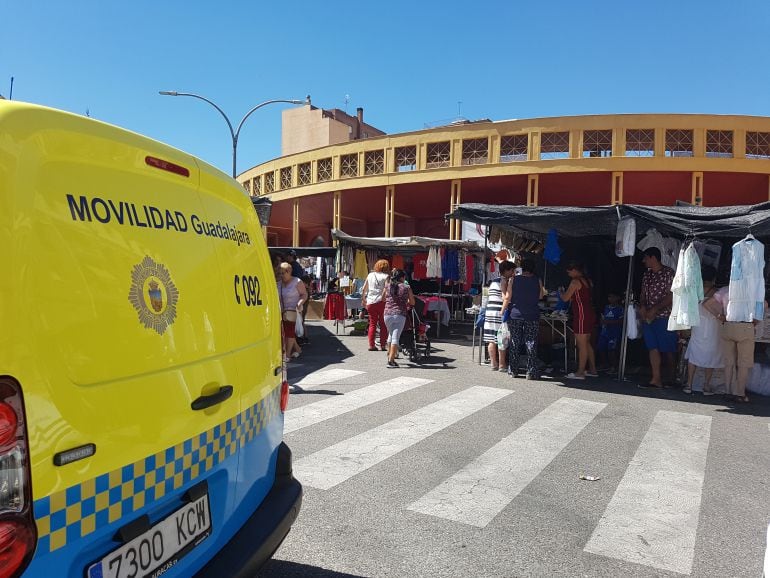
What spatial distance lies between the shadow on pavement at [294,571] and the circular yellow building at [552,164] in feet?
80.7

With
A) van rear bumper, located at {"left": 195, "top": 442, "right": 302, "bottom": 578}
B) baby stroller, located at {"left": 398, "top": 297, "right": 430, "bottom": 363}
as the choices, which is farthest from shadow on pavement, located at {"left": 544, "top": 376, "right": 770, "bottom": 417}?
van rear bumper, located at {"left": 195, "top": 442, "right": 302, "bottom": 578}

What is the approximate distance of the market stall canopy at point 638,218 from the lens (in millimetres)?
7512

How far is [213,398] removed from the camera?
6.86ft

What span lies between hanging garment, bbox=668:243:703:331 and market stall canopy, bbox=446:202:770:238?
45 centimetres

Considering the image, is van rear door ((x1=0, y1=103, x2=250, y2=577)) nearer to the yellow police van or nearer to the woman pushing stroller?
the yellow police van

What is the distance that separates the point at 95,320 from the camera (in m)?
1.59

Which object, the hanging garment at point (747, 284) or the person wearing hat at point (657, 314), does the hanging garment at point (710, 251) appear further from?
the hanging garment at point (747, 284)

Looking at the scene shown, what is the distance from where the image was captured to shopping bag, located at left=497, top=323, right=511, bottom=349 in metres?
9.01

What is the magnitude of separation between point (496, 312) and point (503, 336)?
0.49 metres

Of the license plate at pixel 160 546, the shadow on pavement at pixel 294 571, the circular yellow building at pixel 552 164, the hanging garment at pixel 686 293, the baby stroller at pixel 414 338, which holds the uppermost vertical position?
the circular yellow building at pixel 552 164

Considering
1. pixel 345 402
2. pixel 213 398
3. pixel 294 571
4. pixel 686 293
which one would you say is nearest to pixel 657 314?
pixel 686 293

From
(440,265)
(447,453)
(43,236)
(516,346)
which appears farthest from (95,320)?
(440,265)

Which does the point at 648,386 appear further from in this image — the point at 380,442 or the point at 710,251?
the point at 380,442

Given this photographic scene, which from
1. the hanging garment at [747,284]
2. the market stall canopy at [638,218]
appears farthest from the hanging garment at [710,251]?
the hanging garment at [747,284]
